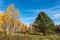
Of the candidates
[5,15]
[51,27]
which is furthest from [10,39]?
[51,27]

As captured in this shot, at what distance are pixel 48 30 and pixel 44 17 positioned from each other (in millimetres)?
3449

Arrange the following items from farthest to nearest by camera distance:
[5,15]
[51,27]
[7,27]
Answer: [51,27] < [5,15] < [7,27]

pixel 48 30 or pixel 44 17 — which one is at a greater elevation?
pixel 44 17

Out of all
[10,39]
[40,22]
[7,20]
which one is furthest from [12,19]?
[10,39]

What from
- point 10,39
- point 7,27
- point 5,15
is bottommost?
point 10,39

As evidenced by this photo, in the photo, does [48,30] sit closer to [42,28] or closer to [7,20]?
[42,28]

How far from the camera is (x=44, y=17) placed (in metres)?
42.9

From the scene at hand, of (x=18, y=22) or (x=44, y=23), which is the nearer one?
(x=18, y=22)

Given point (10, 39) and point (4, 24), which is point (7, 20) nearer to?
point (4, 24)

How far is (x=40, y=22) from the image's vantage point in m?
42.9

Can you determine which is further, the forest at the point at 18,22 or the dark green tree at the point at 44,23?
the dark green tree at the point at 44,23

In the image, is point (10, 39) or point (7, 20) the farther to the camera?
point (7, 20)

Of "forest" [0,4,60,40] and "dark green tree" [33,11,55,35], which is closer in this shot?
"forest" [0,4,60,40]

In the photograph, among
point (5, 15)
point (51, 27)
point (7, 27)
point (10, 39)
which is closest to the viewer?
point (10, 39)
